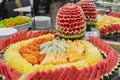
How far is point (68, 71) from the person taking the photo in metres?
0.73

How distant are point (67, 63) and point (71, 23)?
212mm

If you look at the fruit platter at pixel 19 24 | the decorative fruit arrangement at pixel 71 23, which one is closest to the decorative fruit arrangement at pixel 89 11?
the decorative fruit arrangement at pixel 71 23

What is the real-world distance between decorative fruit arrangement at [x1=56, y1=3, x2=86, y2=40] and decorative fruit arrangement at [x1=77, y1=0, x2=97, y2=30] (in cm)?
20

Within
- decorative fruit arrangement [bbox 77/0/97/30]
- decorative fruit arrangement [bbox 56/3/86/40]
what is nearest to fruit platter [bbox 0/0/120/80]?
decorative fruit arrangement [bbox 56/3/86/40]

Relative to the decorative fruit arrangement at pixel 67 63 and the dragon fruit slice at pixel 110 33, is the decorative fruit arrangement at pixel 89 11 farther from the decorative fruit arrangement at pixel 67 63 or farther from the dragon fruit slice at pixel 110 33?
the decorative fruit arrangement at pixel 67 63

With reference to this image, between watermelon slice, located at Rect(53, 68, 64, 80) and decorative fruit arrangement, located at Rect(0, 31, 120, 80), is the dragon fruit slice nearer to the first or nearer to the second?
decorative fruit arrangement, located at Rect(0, 31, 120, 80)

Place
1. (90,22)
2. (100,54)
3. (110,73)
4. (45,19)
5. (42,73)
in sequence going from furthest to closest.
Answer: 1. (45,19)
2. (90,22)
3. (100,54)
4. (110,73)
5. (42,73)

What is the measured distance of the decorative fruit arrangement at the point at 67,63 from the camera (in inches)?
29.0

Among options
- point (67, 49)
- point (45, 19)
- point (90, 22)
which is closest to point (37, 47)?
point (67, 49)

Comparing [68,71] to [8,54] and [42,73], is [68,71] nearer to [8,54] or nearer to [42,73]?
[42,73]

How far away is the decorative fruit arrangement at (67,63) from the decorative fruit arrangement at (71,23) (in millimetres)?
30

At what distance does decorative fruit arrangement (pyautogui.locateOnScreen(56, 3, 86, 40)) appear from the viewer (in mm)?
980

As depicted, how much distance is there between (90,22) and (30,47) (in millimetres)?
395

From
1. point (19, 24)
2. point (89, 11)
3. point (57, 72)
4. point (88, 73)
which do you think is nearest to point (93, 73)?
point (88, 73)
